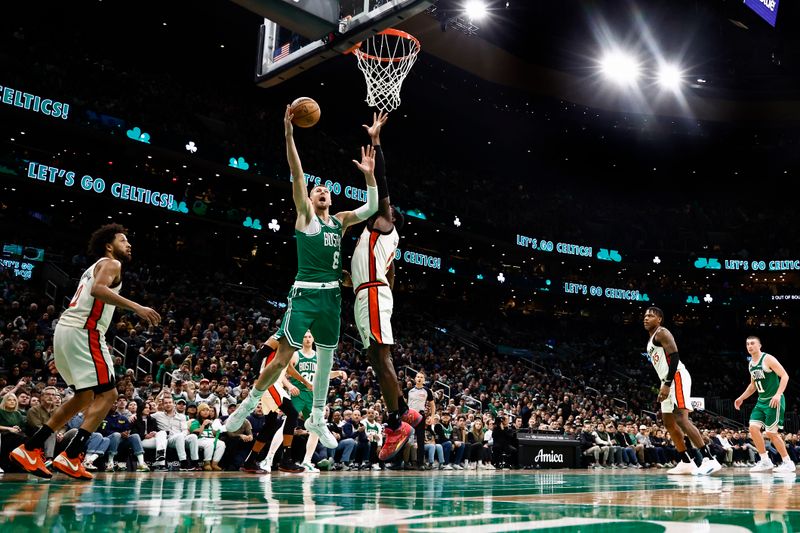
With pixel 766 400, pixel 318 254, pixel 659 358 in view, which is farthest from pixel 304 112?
pixel 766 400

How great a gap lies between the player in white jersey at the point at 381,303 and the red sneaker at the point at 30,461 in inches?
97.4

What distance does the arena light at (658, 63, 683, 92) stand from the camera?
30406 mm

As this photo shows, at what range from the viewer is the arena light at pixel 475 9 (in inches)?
987

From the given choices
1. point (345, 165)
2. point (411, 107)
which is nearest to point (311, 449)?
point (345, 165)

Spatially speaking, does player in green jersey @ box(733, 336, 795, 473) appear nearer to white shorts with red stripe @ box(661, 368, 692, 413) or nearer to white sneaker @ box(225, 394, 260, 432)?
white shorts with red stripe @ box(661, 368, 692, 413)

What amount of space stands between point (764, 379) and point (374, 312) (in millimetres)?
7929

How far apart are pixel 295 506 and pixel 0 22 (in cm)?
2604

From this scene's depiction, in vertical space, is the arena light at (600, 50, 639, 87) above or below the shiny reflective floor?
above

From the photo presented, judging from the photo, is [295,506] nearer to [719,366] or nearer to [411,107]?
[411,107]

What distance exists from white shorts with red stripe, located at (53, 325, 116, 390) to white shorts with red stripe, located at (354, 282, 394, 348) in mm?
1927

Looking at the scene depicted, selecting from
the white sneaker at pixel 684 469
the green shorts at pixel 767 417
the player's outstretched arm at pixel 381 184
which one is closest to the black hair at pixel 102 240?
the player's outstretched arm at pixel 381 184

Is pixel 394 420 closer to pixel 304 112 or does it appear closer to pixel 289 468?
pixel 304 112

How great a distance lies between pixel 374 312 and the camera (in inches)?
218

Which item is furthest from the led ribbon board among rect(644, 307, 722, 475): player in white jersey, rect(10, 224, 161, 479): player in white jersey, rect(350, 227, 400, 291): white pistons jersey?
rect(10, 224, 161, 479): player in white jersey
